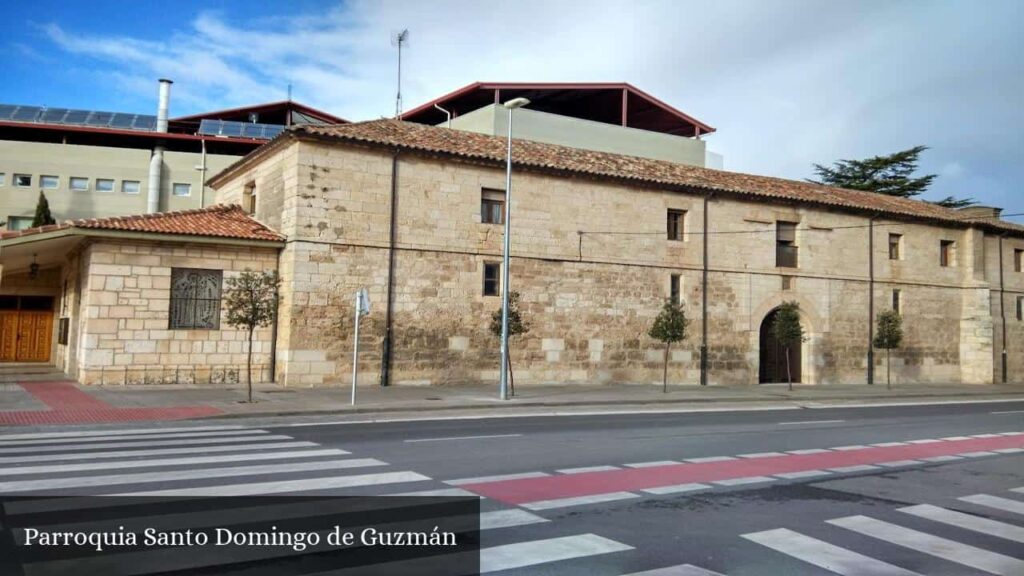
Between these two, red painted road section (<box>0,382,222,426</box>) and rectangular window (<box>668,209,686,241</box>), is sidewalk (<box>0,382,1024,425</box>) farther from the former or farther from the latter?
rectangular window (<box>668,209,686,241</box>)

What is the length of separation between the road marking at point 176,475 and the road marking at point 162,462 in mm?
547

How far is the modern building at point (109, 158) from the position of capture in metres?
42.3

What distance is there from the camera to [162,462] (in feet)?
29.6

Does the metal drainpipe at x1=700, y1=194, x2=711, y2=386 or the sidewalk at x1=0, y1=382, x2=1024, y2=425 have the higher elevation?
the metal drainpipe at x1=700, y1=194, x2=711, y2=386

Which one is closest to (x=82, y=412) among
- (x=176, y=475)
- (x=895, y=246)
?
(x=176, y=475)

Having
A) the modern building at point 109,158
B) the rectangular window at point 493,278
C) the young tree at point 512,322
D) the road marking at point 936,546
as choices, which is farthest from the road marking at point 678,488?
the modern building at point 109,158

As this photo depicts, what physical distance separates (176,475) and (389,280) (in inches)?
533

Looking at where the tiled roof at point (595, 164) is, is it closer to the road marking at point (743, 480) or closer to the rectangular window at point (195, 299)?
the rectangular window at point (195, 299)

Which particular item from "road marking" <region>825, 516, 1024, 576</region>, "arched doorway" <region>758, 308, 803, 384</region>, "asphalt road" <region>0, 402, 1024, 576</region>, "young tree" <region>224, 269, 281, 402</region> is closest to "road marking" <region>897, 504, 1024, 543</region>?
"asphalt road" <region>0, 402, 1024, 576</region>

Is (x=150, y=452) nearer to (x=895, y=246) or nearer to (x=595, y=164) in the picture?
(x=595, y=164)

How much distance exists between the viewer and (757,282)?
28281 millimetres

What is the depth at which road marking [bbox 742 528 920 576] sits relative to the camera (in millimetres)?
5429

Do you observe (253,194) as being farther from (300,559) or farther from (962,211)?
(962,211)

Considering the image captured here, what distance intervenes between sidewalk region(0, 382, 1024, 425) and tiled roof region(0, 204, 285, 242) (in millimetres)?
3949
